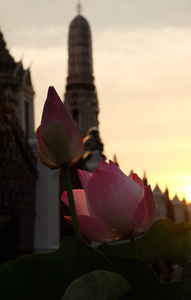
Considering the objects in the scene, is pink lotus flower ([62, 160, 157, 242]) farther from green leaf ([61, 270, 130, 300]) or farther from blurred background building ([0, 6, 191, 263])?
blurred background building ([0, 6, 191, 263])

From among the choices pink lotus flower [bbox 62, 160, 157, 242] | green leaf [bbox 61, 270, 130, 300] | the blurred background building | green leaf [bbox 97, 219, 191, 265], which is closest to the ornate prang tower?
the blurred background building

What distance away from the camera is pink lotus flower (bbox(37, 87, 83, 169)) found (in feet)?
2.27

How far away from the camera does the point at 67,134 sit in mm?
700

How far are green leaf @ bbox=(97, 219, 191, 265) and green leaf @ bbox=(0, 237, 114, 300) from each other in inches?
8.6

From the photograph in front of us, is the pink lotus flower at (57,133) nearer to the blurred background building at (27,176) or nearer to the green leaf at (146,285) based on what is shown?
the green leaf at (146,285)

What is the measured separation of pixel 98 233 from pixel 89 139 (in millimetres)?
14203

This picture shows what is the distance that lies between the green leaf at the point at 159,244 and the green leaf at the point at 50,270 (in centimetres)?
22

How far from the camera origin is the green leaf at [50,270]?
2.15 ft

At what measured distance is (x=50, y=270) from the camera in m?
0.66

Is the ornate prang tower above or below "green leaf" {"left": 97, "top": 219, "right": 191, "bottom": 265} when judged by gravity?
above

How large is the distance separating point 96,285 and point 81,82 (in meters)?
38.9

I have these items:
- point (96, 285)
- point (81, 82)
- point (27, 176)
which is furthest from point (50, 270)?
point (81, 82)

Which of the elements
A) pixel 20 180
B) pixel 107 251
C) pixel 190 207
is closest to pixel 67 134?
pixel 107 251

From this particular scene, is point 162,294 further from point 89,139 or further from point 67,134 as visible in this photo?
point 89,139
